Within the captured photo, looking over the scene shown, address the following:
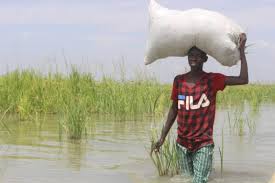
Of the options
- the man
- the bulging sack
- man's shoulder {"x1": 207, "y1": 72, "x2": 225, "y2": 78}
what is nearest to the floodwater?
the man

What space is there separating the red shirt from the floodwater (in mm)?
501

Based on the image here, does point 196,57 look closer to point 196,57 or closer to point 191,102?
point 196,57

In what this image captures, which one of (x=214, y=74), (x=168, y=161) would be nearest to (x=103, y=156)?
(x=168, y=161)

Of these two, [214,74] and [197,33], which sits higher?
[197,33]

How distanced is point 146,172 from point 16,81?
5106 millimetres

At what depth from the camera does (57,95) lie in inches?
346

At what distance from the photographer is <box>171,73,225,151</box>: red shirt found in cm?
357

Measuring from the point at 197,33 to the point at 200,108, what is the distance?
1.75ft

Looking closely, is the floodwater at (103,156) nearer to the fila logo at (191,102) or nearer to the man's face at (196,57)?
the fila logo at (191,102)

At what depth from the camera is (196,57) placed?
370cm

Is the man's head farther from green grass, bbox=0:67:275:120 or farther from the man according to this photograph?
green grass, bbox=0:67:275:120

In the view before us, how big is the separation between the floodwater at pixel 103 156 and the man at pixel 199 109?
15.4 inches

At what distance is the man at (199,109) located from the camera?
3.57m

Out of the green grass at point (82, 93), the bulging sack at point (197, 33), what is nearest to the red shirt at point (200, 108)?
the bulging sack at point (197, 33)
